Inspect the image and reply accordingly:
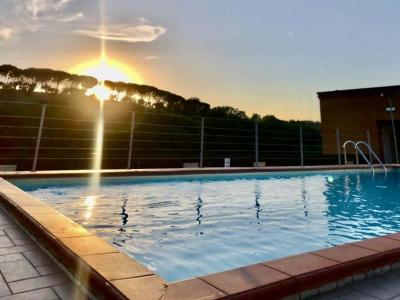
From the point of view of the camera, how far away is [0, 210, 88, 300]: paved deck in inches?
49.4

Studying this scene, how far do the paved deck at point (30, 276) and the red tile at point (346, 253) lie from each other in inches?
42.4

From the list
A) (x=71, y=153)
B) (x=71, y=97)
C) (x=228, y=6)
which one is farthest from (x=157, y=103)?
(x=228, y=6)

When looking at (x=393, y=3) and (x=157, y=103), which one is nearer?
(x=393, y=3)

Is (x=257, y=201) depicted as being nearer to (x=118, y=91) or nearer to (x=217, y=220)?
(x=217, y=220)

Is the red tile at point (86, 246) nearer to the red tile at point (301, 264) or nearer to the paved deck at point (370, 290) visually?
the red tile at point (301, 264)

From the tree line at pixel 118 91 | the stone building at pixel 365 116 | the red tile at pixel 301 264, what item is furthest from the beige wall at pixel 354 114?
the red tile at pixel 301 264

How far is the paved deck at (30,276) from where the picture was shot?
125cm

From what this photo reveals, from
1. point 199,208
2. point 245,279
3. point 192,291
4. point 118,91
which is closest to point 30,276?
point 192,291

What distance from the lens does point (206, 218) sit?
3164 millimetres

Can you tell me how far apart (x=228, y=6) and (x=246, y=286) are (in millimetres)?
6428

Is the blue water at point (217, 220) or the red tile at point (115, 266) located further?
the blue water at point (217, 220)

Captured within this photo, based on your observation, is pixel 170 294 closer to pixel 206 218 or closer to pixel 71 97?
pixel 206 218

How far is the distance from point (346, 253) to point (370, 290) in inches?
8.4

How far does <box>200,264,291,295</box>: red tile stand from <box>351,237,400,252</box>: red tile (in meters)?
0.67
